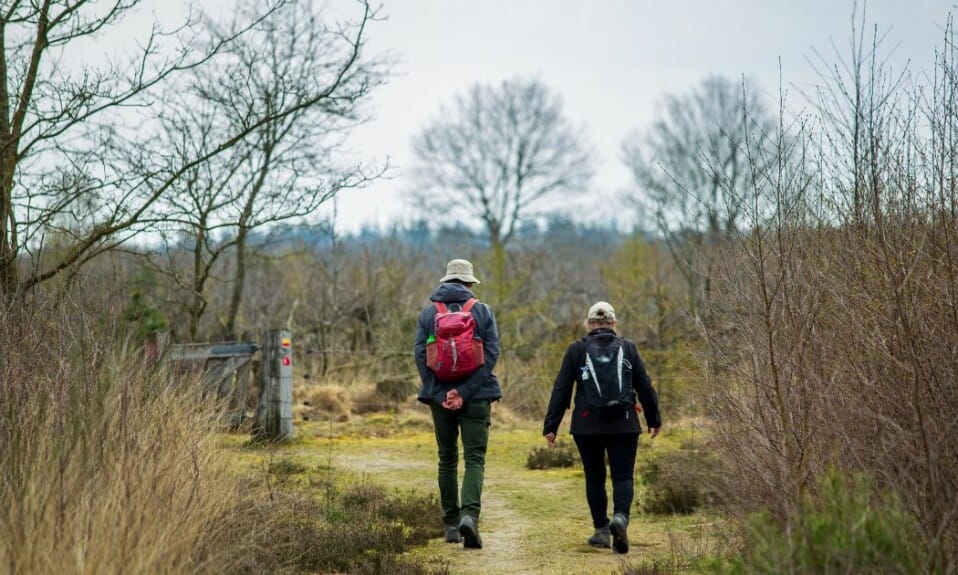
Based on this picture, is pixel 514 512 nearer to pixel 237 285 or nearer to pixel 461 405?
pixel 461 405

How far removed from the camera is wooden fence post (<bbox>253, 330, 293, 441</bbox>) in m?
13.0

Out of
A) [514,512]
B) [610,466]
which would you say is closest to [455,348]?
[610,466]

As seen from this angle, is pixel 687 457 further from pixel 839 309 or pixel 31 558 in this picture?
pixel 31 558

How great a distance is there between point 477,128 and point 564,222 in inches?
201

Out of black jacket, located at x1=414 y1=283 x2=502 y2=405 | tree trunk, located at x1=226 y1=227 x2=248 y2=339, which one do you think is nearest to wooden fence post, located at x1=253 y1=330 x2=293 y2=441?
tree trunk, located at x1=226 y1=227 x2=248 y2=339

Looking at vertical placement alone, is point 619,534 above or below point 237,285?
below

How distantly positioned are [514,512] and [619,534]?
6.55 ft

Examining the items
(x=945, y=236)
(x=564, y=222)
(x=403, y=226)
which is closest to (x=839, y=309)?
(x=945, y=236)

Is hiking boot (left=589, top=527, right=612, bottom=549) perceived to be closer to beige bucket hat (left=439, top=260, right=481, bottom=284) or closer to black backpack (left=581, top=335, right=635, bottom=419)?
black backpack (left=581, top=335, right=635, bottom=419)

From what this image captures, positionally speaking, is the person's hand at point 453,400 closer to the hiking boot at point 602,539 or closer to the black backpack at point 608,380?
the black backpack at point 608,380

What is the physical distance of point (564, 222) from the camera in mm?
39594

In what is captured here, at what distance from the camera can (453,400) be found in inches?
276

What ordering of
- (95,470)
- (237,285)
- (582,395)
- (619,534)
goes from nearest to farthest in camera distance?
(95,470) < (619,534) < (582,395) < (237,285)

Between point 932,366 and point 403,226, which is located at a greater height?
point 403,226
